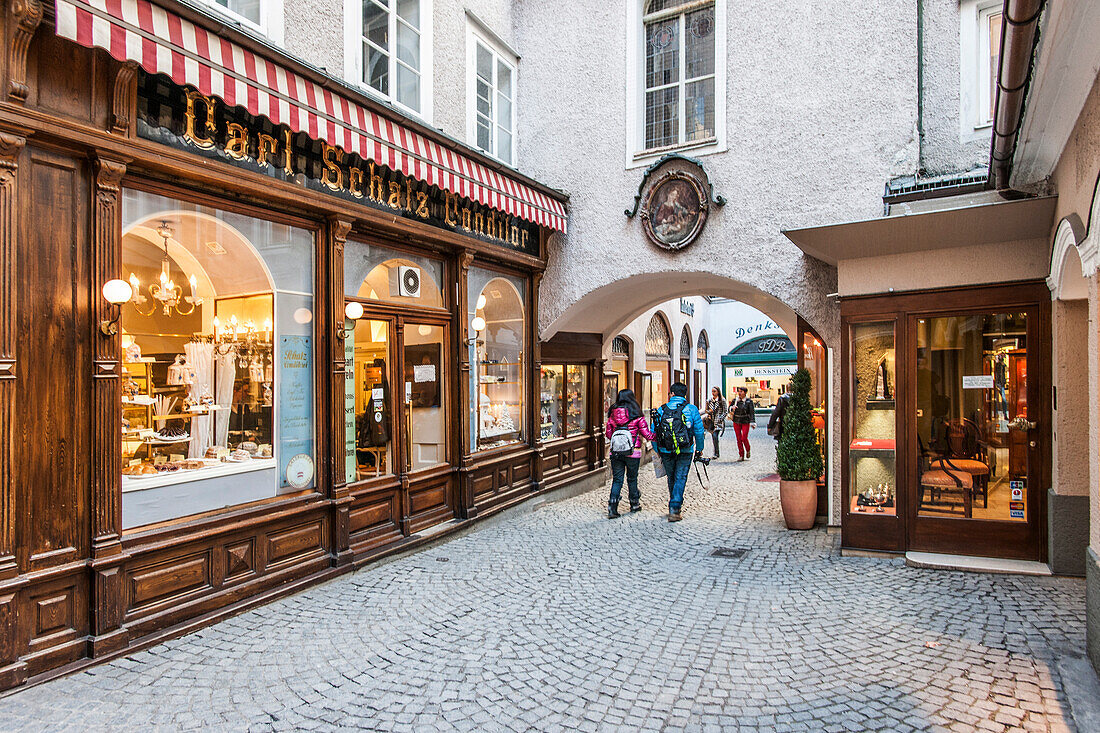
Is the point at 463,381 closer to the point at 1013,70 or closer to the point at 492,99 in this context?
the point at 492,99

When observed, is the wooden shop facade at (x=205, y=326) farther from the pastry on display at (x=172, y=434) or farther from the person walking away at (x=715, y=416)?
the person walking away at (x=715, y=416)

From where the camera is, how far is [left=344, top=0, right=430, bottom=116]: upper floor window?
6.80 m

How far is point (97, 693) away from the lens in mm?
3891

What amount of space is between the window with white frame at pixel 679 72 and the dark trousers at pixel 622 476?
4.48 metres

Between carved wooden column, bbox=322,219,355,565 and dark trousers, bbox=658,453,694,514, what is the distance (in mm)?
4262

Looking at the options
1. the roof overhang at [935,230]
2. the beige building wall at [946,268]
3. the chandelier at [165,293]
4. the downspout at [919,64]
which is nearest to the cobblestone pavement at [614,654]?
the chandelier at [165,293]

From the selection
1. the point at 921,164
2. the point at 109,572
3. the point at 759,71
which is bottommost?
the point at 109,572

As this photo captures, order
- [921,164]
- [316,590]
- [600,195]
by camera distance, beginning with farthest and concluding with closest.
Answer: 1. [600,195]
2. [921,164]
3. [316,590]

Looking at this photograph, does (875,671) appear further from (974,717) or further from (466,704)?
(466,704)

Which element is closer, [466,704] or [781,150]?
[466,704]

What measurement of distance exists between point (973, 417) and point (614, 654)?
14.9 feet

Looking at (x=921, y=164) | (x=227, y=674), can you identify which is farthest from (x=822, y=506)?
(x=227, y=674)

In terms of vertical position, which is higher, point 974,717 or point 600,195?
point 600,195

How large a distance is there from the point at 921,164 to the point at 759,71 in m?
2.28
